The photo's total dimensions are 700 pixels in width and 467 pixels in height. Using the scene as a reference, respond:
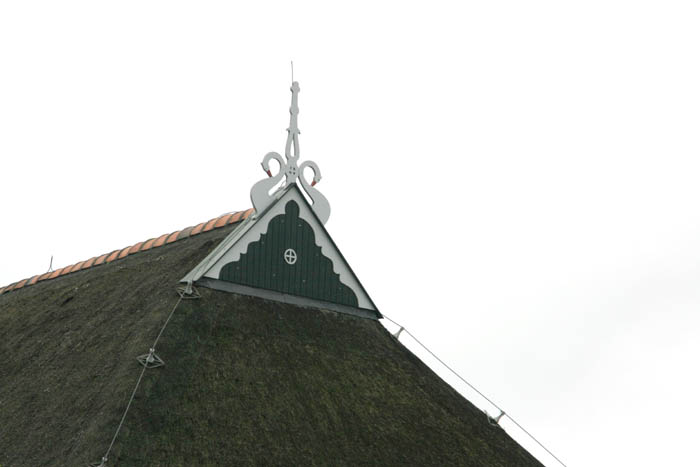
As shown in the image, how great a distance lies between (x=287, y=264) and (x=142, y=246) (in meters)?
6.65

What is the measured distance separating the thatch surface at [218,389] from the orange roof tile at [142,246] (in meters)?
0.68

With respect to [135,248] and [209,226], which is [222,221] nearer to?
[209,226]

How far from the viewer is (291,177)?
911 inches

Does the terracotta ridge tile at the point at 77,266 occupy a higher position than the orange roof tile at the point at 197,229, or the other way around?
the terracotta ridge tile at the point at 77,266

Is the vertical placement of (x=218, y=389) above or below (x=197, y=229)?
below

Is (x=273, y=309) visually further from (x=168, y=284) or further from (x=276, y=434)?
(x=276, y=434)

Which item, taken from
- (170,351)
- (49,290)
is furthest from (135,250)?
(170,351)

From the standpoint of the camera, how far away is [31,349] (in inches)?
878

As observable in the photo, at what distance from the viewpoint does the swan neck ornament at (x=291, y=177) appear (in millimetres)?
22469

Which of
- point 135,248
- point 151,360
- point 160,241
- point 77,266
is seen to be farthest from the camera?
point 77,266

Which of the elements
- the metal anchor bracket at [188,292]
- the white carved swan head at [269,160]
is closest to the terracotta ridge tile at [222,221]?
the white carved swan head at [269,160]

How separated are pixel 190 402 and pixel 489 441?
7.21 metres

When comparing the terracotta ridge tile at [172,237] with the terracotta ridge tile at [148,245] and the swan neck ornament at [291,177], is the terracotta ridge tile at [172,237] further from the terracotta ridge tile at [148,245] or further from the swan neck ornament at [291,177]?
the swan neck ornament at [291,177]

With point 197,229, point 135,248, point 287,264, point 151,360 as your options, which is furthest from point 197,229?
point 151,360
